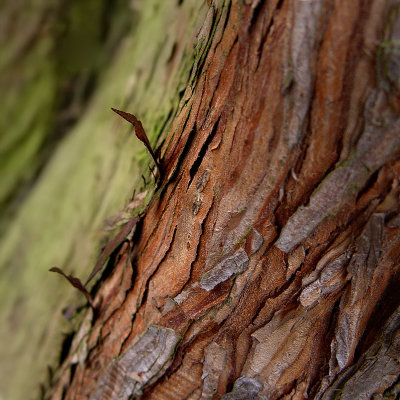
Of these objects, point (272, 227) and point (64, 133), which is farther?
point (64, 133)

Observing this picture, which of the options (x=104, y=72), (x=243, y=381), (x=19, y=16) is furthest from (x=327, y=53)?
(x=19, y=16)

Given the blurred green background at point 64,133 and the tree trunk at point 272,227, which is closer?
the tree trunk at point 272,227

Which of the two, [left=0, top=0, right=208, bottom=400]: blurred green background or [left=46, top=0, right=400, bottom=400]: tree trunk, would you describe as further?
[left=0, top=0, right=208, bottom=400]: blurred green background

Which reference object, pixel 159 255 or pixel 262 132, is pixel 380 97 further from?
pixel 159 255
